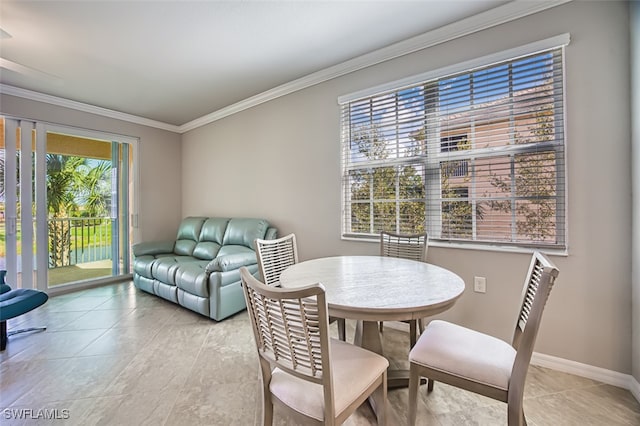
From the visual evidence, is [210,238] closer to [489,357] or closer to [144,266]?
[144,266]

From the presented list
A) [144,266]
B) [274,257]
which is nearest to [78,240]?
[144,266]

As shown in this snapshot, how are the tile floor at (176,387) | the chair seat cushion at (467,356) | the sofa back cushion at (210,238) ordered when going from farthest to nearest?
the sofa back cushion at (210,238) → the tile floor at (176,387) → the chair seat cushion at (467,356)

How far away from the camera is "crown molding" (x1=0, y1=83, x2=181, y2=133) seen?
3113 mm

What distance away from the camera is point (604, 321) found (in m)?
1.63

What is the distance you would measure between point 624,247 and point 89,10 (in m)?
4.08

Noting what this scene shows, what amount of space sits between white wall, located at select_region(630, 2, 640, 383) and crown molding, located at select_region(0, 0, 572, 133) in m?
0.47

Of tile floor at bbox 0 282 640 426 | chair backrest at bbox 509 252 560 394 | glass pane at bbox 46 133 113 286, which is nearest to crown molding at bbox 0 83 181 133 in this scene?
glass pane at bbox 46 133 113 286

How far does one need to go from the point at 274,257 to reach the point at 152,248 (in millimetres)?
2730

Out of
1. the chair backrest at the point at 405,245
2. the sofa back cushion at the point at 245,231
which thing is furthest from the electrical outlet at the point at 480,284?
the sofa back cushion at the point at 245,231

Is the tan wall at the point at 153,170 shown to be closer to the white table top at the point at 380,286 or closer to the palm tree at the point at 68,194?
the palm tree at the point at 68,194

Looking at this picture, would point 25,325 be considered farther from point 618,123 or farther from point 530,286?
point 618,123

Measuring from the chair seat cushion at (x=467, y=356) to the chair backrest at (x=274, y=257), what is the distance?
1.05 metres

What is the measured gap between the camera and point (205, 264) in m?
3.06

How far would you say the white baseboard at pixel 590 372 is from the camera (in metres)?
1.54
